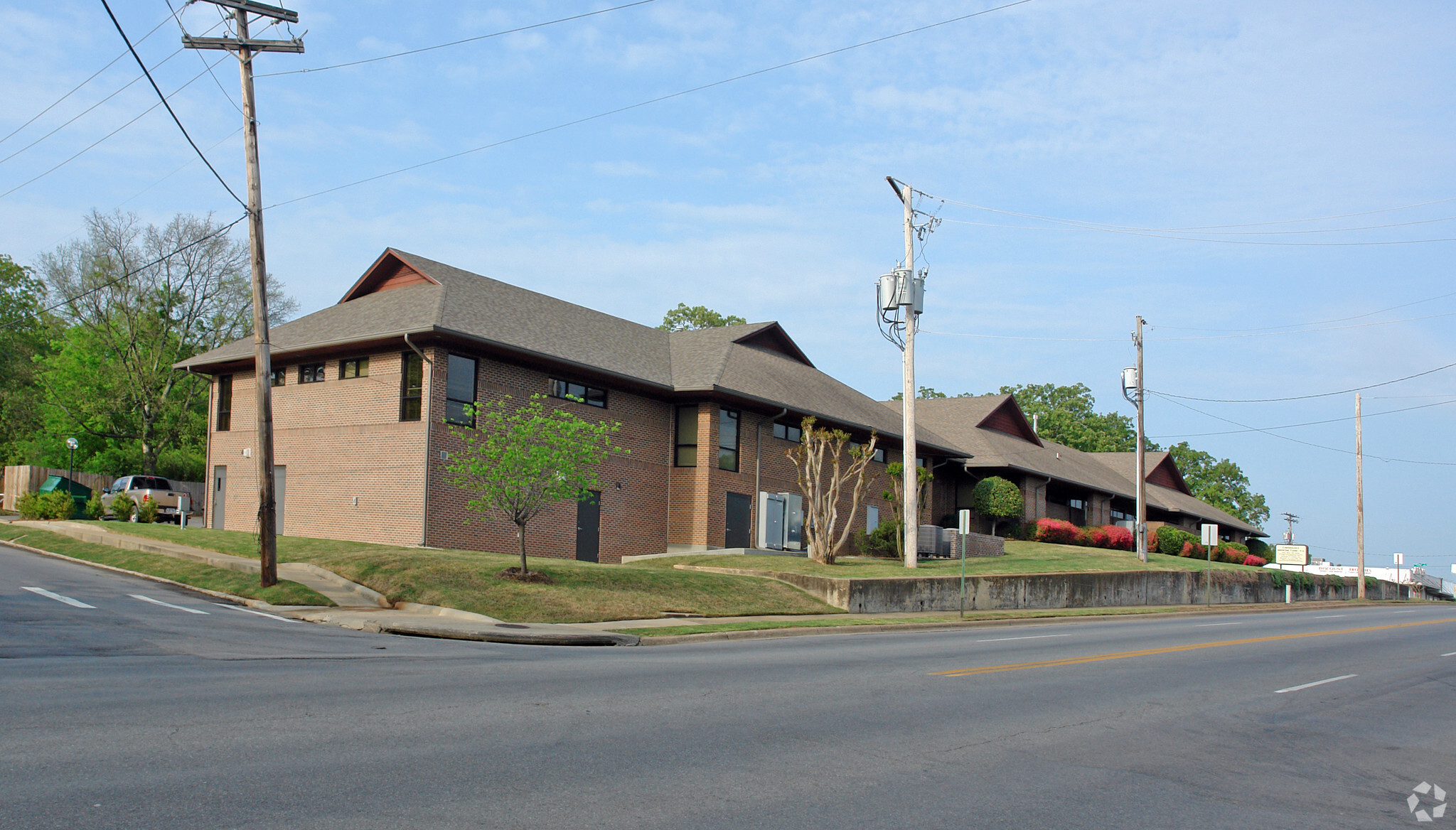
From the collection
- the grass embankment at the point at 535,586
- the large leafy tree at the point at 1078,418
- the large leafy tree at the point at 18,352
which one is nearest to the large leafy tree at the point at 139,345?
the large leafy tree at the point at 18,352

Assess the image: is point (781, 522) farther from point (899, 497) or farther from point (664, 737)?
point (664, 737)

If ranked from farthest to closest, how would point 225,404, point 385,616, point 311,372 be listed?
point 225,404
point 311,372
point 385,616

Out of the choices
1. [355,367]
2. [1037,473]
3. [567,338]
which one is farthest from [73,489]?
[1037,473]

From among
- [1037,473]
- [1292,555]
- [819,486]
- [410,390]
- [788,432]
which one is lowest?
[1292,555]

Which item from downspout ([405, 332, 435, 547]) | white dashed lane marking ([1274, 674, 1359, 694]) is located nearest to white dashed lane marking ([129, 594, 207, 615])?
downspout ([405, 332, 435, 547])

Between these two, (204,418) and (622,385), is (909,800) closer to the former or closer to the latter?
(622,385)

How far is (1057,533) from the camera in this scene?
164 feet

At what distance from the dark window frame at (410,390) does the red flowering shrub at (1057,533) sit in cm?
3337

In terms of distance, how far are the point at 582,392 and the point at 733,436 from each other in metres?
6.07

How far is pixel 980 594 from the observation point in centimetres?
3144

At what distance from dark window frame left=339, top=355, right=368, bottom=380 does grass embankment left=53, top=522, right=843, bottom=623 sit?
4.89 meters

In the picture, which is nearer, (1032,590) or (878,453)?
(1032,590)

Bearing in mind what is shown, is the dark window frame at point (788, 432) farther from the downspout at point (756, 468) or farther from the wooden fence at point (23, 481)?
the wooden fence at point (23, 481)

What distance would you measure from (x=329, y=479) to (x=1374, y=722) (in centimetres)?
2633
